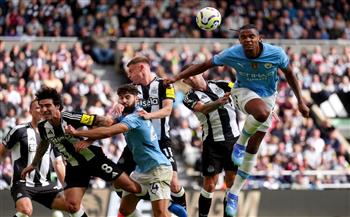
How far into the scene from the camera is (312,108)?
25234 millimetres

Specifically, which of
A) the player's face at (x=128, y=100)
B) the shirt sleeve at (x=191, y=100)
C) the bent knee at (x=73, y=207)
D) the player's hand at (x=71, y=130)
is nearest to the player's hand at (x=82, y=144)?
the player's hand at (x=71, y=130)

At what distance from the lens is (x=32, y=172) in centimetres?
1445

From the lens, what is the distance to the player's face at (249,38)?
13.0 m

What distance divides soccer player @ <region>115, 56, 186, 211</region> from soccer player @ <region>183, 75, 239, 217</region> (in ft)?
1.86

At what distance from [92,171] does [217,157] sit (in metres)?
2.33

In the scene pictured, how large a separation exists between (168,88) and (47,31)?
490 inches

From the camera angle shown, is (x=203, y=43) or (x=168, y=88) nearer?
(x=168, y=88)

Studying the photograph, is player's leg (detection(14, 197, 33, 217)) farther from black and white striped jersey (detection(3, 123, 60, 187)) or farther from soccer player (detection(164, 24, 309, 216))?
soccer player (detection(164, 24, 309, 216))

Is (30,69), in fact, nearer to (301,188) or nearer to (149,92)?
(301,188)

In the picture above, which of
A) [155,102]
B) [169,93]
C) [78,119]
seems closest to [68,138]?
[78,119]

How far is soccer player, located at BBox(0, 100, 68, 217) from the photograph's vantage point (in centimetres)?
1416

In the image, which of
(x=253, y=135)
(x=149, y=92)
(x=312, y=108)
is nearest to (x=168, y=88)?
(x=149, y=92)

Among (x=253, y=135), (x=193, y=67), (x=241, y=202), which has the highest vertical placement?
(x=193, y=67)

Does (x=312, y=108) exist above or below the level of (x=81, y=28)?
below
